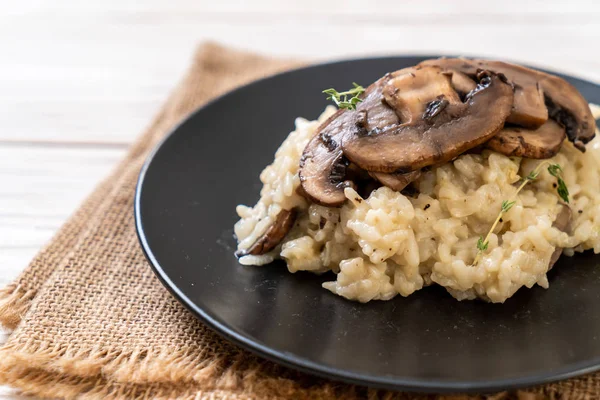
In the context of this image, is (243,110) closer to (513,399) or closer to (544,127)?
(544,127)

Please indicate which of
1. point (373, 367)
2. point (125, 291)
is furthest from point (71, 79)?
point (373, 367)

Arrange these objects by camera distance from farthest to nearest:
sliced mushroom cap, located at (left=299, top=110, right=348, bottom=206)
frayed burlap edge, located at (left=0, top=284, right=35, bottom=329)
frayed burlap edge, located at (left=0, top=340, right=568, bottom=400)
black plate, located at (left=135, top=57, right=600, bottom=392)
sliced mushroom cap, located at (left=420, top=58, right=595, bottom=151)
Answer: sliced mushroom cap, located at (left=420, top=58, right=595, bottom=151)
frayed burlap edge, located at (left=0, top=284, right=35, bottom=329)
sliced mushroom cap, located at (left=299, top=110, right=348, bottom=206)
frayed burlap edge, located at (left=0, top=340, right=568, bottom=400)
black plate, located at (left=135, top=57, right=600, bottom=392)

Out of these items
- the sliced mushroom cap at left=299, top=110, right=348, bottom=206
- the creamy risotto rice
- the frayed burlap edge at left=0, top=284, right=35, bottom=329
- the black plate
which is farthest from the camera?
the frayed burlap edge at left=0, top=284, right=35, bottom=329

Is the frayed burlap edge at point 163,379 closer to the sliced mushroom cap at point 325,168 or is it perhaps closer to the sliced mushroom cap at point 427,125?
the sliced mushroom cap at point 325,168

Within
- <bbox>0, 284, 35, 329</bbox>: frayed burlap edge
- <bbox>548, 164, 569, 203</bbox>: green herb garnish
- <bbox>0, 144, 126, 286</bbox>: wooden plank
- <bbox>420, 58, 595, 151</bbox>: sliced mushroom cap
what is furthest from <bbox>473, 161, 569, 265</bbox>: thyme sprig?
<bbox>0, 144, 126, 286</bbox>: wooden plank

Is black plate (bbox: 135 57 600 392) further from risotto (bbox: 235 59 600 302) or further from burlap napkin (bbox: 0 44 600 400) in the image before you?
burlap napkin (bbox: 0 44 600 400)

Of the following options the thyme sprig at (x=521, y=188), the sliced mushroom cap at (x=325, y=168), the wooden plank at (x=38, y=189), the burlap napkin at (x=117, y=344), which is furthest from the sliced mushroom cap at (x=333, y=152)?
the wooden plank at (x=38, y=189)

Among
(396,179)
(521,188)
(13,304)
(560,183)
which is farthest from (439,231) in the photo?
(13,304)

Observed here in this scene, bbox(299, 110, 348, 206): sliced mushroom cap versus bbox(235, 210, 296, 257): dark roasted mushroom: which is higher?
bbox(299, 110, 348, 206): sliced mushroom cap
